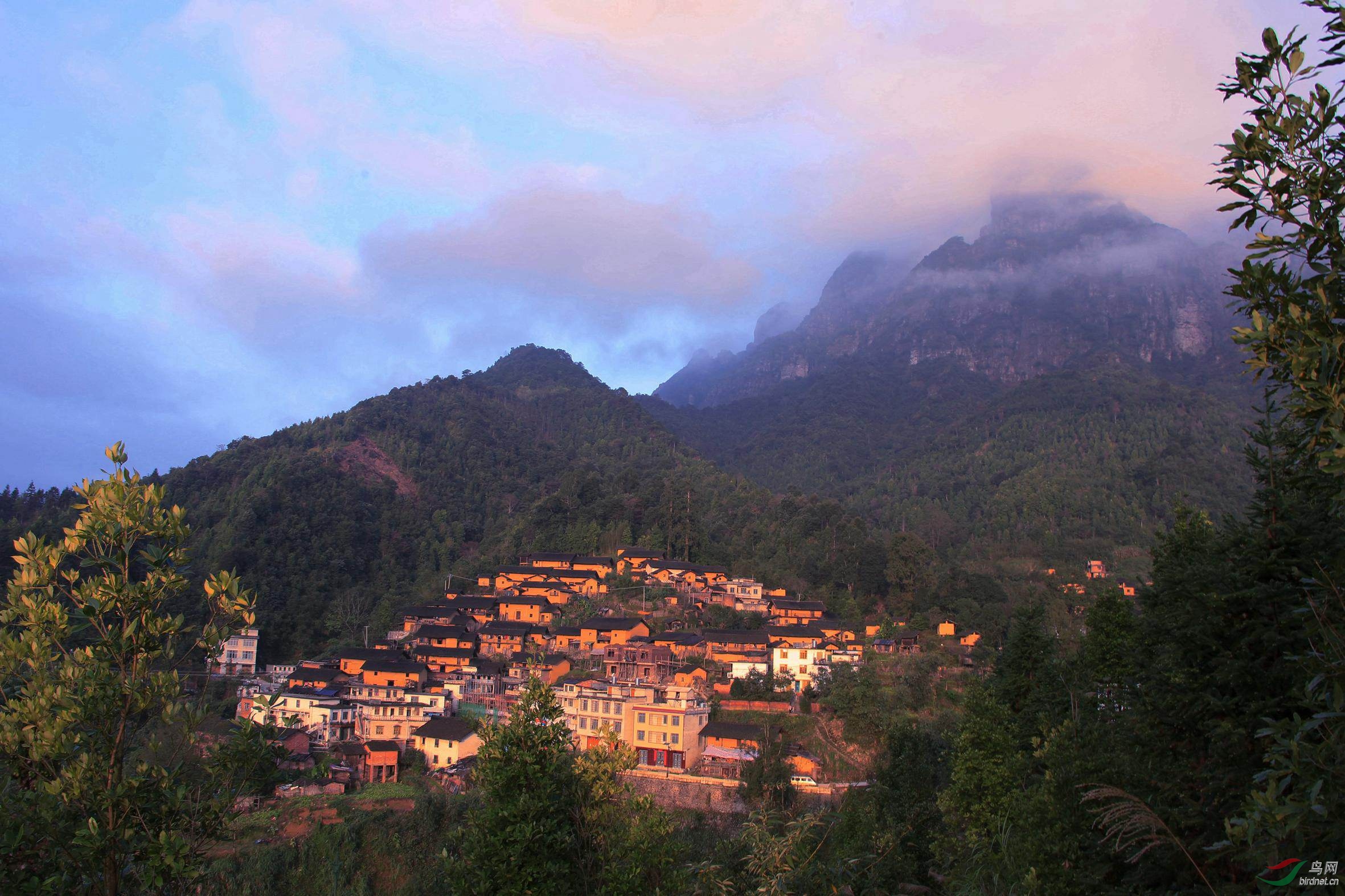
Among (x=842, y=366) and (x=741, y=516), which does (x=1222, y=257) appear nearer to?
(x=842, y=366)

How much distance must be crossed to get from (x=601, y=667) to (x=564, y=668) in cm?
142

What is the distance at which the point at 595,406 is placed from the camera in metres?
80.1

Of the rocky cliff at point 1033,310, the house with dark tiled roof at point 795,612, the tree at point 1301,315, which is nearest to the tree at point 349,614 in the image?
the house with dark tiled roof at point 795,612

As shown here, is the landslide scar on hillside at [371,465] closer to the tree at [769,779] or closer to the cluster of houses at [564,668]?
the cluster of houses at [564,668]

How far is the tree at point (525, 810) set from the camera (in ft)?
16.5

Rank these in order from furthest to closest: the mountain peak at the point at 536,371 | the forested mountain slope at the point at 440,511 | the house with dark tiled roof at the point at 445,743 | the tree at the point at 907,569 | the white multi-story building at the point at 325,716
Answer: the mountain peak at the point at 536,371
the forested mountain slope at the point at 440,511
the tree at the point at 907,569
the white multi-story building at the point at 325,716
the house with dark tiled roof at the point at 445,743

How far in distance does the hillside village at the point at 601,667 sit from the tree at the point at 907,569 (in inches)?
134

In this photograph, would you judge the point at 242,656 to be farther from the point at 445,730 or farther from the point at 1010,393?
the point at 1010,393

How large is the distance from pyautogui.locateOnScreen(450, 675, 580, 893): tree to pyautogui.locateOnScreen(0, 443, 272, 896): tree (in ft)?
6.04

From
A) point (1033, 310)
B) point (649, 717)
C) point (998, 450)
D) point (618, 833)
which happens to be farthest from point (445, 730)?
point (1033, 310)

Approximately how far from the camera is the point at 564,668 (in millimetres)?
28031

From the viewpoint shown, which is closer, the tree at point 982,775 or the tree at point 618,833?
the tree at point 618,833

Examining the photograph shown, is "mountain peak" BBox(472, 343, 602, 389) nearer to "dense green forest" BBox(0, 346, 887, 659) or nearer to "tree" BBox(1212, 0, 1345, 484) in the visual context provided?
"dense green forest" BBox(0, 346, 887, 659)

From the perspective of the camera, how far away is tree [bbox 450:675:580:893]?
199 inches
